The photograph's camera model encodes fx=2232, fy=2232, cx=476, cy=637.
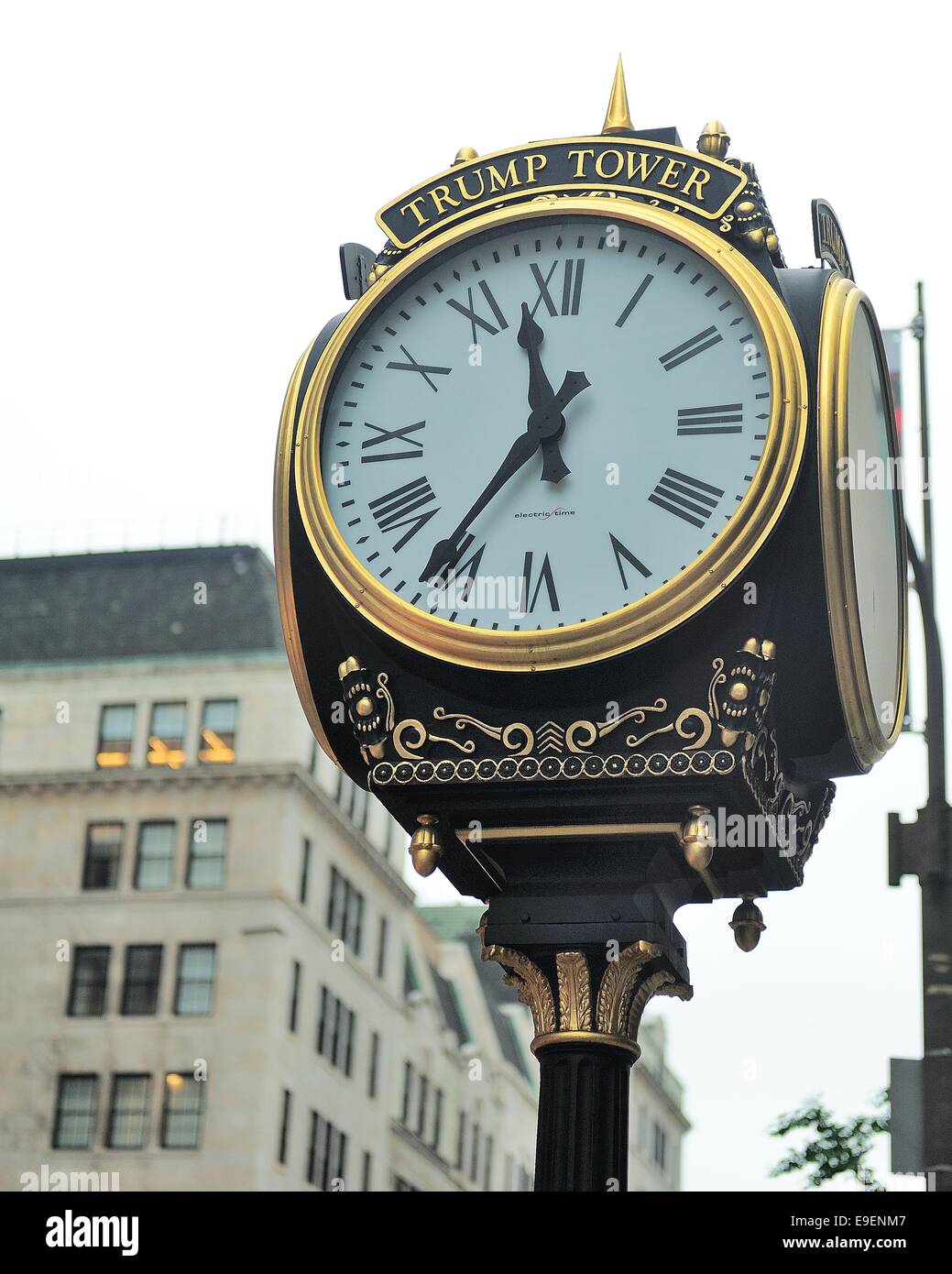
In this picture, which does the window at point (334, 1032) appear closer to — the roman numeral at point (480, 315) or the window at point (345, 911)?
the window at point (345, 911)

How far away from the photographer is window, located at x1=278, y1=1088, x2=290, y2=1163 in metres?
53.1

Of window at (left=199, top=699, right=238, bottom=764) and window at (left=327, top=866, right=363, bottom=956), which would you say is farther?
window at (left=327, top=866, right=363, bottom=956)

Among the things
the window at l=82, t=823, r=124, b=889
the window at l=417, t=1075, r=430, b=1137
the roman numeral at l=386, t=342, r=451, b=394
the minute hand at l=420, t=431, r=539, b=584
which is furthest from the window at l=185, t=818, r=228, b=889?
the minute hand at l=420, t=431, r=539, b=584

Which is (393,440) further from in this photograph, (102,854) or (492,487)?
(102,854)

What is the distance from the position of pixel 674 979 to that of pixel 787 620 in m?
0.92

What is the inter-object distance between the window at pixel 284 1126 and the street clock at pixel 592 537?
161 ft

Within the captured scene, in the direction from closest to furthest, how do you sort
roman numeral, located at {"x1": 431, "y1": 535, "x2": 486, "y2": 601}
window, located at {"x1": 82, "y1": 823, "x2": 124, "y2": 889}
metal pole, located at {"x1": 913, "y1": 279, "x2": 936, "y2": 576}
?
roman numeral, located at {"x1": 431, "y1": 535, "x2": 486, "y2": 601}
metal pole, located at {"x1": 913, "y1": 279, "x2": 936, "y2": 576}
window, located at {"x1": 82, "y1": 823, "x2": 124, "y2": 889}

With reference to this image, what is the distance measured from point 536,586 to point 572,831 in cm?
57

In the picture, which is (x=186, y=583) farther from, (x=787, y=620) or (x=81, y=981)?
(x=787, y=620)

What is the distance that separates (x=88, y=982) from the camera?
55.0 m

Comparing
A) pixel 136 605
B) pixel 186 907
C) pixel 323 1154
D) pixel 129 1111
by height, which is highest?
pixel 136 605

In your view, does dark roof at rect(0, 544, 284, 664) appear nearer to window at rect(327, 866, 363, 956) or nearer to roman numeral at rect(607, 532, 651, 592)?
window at rect(327, 866, 363, 956)

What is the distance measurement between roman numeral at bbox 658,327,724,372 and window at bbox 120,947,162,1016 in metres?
50.2

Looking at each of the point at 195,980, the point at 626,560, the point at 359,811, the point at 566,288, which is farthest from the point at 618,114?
the point at 359,811
